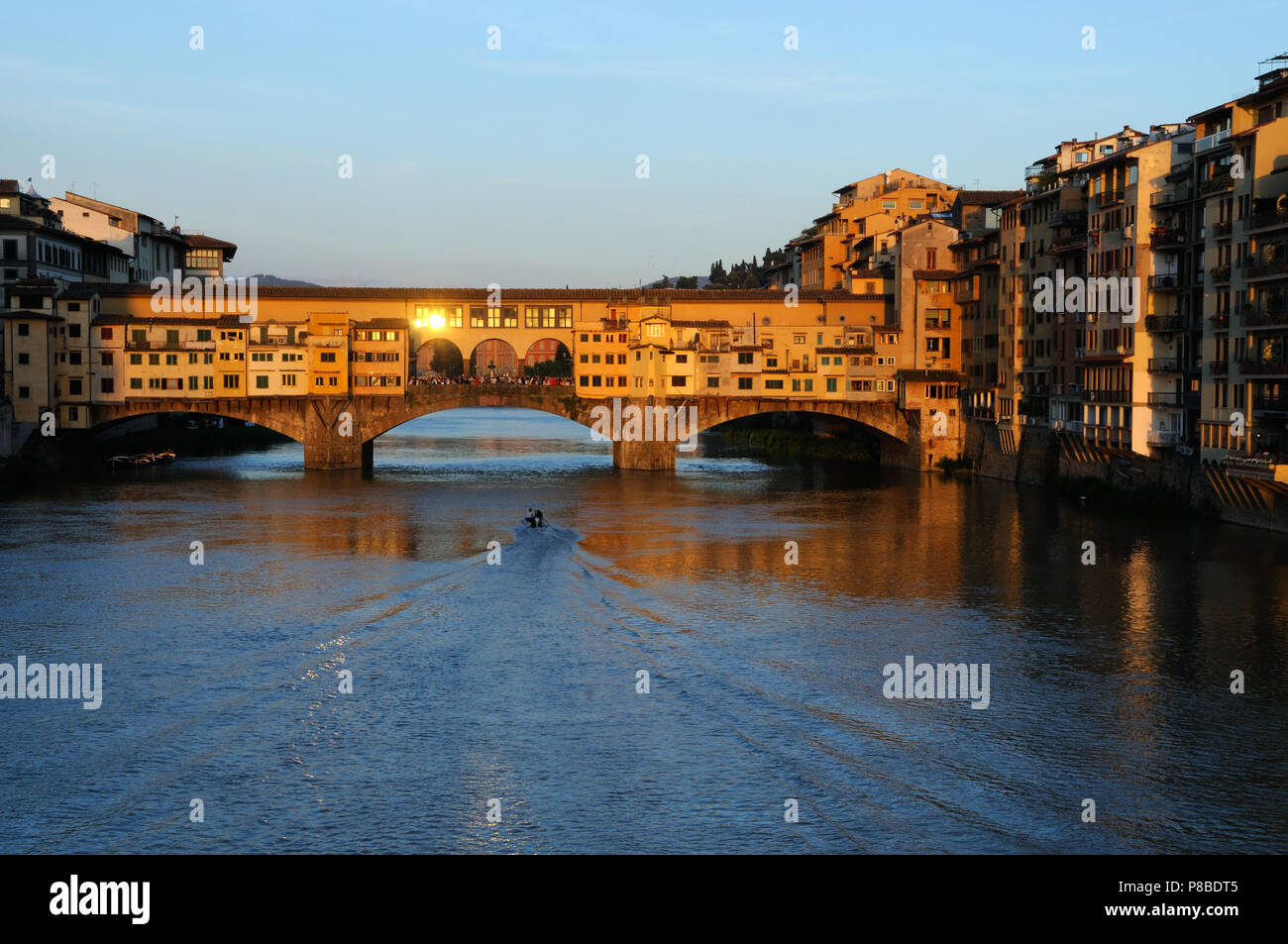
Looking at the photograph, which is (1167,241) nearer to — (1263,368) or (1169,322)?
(1169,322)

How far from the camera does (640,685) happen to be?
98.1ft

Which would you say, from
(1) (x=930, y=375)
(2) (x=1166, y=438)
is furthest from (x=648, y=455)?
(2) (x=1166, y=438)

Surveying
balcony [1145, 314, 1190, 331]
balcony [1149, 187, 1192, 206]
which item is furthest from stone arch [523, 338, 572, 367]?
balcony [1145, 314, 1190, 331]

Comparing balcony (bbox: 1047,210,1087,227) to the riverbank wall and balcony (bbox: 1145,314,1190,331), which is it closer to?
the riverbank wall

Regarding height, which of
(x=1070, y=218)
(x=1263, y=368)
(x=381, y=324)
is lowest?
(x=1263, y=368)

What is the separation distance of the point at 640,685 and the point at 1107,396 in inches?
1460

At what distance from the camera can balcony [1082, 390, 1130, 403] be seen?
57.9 metres

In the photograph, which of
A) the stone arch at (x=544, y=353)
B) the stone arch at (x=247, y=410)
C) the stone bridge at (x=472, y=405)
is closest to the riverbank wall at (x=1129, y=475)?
the stone bridge at (x=472, y=405)

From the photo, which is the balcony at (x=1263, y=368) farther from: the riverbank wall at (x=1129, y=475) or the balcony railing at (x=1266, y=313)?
the riverbank wall at (x=1129, y=475)

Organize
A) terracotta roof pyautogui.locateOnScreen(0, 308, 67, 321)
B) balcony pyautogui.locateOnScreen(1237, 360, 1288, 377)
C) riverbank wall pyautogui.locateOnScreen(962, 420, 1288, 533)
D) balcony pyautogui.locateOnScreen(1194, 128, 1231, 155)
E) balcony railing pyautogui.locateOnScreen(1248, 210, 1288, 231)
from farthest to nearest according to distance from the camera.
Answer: terracotta roof pyautogui.locateOnScreen(0, 308, 67, 321) → balcony pyautogui.locateOnScreen(1194, 128, 1231, 155) → riverbank wall pyautogui.locateOnScreen(962, 420, 1288, 533) → balcony railing pyautogui.locateOnScreen(1248, 210, 1288, 231) → balcony pyautogui.locateOnScreen(1237, 360, 1288, 377)

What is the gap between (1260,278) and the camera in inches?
1885

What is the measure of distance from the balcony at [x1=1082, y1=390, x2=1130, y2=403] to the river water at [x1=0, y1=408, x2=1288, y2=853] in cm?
584
